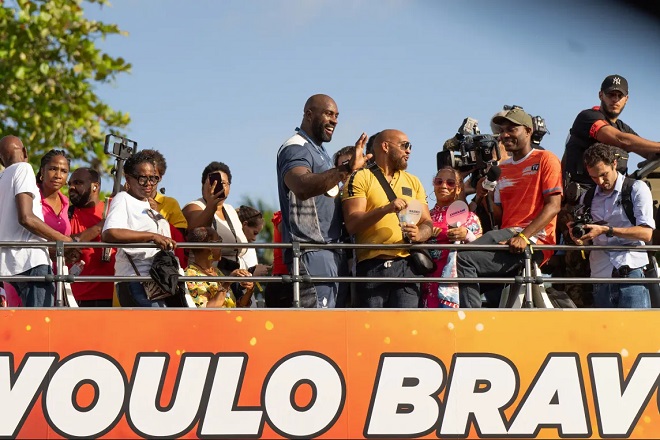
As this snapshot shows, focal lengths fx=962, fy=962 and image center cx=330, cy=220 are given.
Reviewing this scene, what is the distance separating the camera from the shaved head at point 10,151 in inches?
239

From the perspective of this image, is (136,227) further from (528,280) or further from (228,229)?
(528,280)

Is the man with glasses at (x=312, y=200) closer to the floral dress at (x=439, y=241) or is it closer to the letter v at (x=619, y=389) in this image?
the floral dress at (x=439, y=241)

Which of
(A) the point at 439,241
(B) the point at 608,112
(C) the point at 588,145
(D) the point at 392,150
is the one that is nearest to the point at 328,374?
(A) the point at 439,241

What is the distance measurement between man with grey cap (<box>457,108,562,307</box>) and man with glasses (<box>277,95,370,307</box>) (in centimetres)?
84

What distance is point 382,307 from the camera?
5902mm

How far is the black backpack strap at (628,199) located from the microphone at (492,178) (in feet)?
2.59

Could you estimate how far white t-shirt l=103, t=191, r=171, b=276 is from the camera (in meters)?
5.74

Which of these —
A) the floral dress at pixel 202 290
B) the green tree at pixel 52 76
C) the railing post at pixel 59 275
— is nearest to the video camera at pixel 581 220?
the floral dress at pixel 202 290

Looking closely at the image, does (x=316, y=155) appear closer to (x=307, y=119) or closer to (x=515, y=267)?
(x=307, y=119)

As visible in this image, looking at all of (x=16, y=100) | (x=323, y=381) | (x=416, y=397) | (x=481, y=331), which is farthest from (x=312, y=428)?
(x=16, y=100)

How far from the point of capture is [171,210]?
648cm

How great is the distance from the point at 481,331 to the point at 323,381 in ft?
3.33

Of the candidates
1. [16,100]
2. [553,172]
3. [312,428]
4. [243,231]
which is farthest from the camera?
[16,100]

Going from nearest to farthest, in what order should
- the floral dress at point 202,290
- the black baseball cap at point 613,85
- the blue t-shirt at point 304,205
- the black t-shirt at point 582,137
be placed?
the blue t-shirt at point 304,205 → the floral dress at point 202,290 → the black baseball cap at point 613,85 → the black t-shirt at point 582,137
